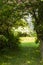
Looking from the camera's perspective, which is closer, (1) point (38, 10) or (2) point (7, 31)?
(1) point (38, 10)

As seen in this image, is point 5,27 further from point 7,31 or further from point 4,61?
point 4,61

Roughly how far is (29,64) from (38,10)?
2459 millimetres

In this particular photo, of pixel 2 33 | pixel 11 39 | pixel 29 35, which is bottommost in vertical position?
pixel 29 35

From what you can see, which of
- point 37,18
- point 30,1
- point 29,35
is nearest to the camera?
point 30,1

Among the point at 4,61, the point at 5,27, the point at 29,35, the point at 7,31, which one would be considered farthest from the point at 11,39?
the point at 29,35

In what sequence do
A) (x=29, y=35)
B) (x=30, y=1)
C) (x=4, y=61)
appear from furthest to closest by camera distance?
(x=29, y=35) → (x=4, y=61) → (x=30, y=1)

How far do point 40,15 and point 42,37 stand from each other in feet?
3.47

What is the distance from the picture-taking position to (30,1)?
9773 mm

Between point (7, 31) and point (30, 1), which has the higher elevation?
point (30, 1)

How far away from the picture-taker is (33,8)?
1005cm

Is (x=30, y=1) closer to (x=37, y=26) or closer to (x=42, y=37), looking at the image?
(x=37, y=26)

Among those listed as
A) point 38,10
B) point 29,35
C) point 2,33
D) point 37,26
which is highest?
point 38,10

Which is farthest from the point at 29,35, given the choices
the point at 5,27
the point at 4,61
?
the point at 4,61

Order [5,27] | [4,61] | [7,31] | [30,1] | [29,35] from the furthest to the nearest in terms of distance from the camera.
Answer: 1. [29,35]
2. [7,31]
3. [5,27]
4. [4,61]
5. [30,1]
